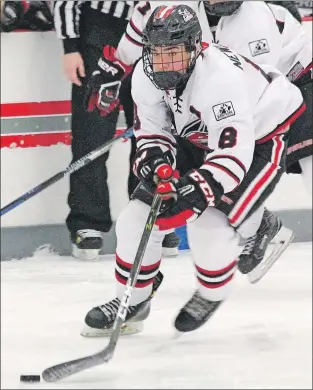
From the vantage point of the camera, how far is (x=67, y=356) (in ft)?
7.32

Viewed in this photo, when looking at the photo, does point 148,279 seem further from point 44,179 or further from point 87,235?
point 44,179

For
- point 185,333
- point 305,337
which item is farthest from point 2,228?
point 305,337

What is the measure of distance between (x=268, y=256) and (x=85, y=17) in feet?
2.00

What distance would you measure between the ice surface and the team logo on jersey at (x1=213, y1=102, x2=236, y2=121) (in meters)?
0.35

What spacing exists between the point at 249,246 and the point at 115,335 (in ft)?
1.28

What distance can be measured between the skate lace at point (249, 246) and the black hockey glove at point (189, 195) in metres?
0.18

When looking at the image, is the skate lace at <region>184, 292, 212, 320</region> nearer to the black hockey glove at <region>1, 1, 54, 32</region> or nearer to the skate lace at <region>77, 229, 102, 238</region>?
the skate lace at <region>77, 229, 102, 238</region>

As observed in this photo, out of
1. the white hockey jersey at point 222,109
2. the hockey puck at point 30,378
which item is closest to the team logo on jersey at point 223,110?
the white hockey jersey at point 222,109

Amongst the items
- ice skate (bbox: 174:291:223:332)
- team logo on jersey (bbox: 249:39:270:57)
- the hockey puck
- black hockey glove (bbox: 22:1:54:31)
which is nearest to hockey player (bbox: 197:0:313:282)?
team logo on jersey (bbox: 249:39:270:57)

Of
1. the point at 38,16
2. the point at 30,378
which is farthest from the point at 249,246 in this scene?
the point at 38,16

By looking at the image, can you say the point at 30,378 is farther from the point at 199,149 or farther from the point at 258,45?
the point at 258,45

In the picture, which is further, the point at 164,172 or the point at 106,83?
the point at 106,83

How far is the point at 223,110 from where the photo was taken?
212 cm

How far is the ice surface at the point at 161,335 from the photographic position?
225cm
